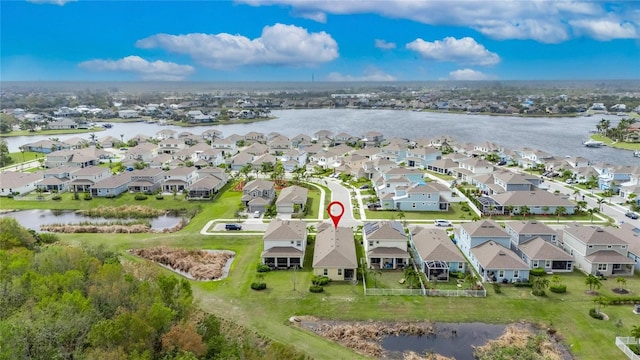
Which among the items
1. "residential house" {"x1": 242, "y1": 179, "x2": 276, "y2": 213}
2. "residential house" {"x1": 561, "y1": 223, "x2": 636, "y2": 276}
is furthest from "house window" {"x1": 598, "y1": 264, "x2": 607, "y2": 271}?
"residential house" {"x1": 242, "y1": 179, "x2": 276, "y2": 213}

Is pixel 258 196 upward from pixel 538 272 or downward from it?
upward

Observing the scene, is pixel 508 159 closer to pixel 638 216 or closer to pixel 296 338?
pixel 638 216

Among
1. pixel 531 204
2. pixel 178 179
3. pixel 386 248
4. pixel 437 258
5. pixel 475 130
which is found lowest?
pixel 437 258

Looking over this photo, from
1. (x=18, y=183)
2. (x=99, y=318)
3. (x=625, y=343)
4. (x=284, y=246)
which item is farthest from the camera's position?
(x=18, y=183)

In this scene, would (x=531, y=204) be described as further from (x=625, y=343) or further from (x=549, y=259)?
(x=625, y=343)

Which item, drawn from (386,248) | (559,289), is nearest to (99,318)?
(386,248)

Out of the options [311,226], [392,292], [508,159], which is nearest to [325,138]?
[508,159]
